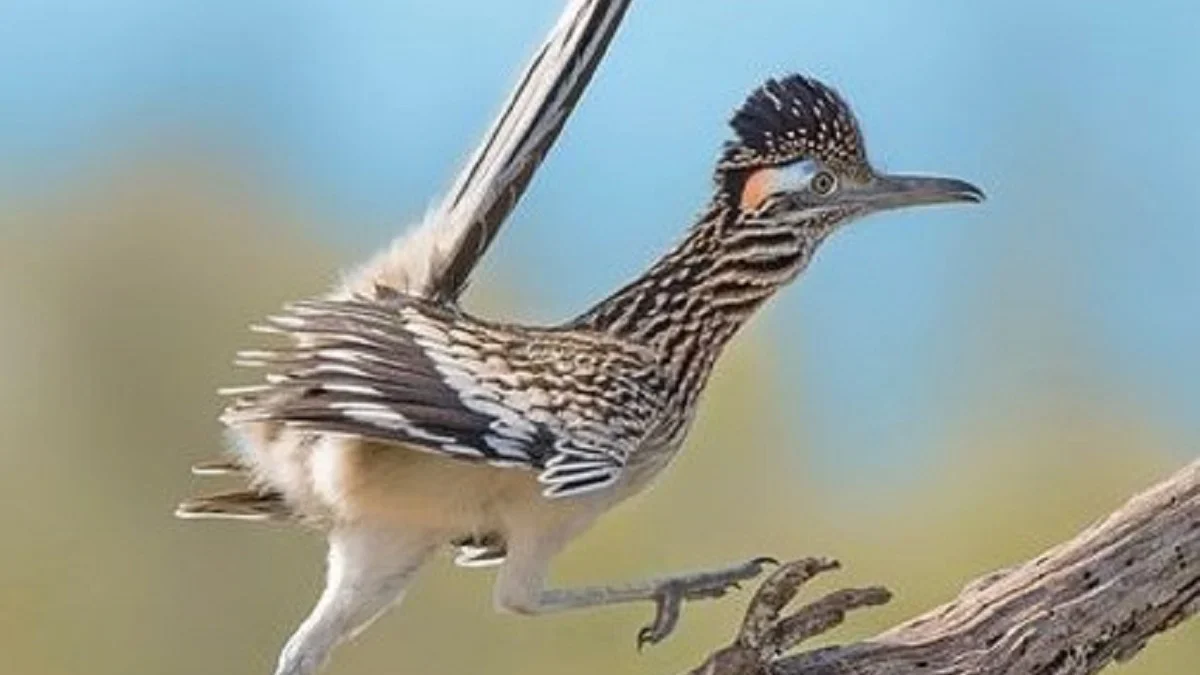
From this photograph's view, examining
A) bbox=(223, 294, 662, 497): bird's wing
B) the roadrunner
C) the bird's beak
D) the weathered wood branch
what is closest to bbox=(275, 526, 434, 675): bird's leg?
the roadrunner

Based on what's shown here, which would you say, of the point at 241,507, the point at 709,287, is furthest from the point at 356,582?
the point at 709,287

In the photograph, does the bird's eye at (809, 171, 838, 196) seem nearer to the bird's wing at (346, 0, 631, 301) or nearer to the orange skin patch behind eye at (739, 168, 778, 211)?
the orange skin patch behind eye at (739, 168, 778, 211)

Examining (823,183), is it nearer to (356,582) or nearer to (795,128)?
(795,128)

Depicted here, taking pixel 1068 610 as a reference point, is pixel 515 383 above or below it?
above

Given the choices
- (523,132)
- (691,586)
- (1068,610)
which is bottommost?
(1068,610)

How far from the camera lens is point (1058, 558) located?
1.79 metres

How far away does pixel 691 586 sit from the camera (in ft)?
5.58

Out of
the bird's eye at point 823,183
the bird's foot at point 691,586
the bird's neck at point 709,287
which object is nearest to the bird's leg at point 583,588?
the bird's foot at point 691,586

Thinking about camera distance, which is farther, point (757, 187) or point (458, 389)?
point (757, 187)

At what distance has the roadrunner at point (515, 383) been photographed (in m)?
1.63

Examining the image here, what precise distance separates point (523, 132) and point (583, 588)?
0.30 m

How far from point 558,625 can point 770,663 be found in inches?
66.2

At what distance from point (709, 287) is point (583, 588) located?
0.74 ft

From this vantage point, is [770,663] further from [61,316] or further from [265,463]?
[61,316]
